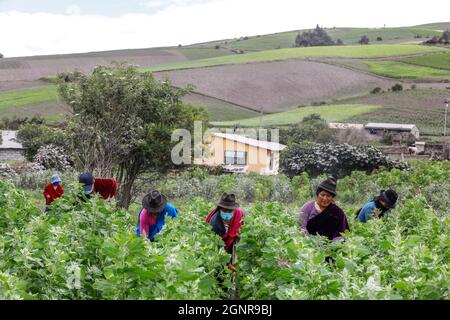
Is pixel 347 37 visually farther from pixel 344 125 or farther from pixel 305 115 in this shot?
pixel 344 125

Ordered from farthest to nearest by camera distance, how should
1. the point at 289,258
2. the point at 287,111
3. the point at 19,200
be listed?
the point at 287,111, the point at 19,200, the point at 289,258

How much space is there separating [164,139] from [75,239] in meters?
10.8

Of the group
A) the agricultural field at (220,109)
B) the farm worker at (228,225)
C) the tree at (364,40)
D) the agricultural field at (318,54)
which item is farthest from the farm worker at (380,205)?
the tree at (364,40)

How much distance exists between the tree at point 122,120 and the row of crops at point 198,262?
25.2 feet

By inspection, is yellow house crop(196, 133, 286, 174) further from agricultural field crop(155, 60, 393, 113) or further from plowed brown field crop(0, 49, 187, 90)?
plowed brown field crop(0, 49, 187, 90)

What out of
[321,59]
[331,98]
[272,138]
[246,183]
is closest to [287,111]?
[331,98]

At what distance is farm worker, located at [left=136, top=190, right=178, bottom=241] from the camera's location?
27.7 ft

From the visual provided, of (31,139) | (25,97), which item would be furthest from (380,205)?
(25,97)

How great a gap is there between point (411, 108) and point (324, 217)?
5056 centimetres

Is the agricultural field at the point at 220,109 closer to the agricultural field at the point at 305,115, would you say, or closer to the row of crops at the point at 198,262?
the agricultural field at the point at 305,115

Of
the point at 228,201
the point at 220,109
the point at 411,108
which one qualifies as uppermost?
the point at 228,201

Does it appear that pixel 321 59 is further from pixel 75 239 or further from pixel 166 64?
pixel 75 239

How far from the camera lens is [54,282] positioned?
618 centimetres

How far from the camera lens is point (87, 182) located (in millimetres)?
10852
